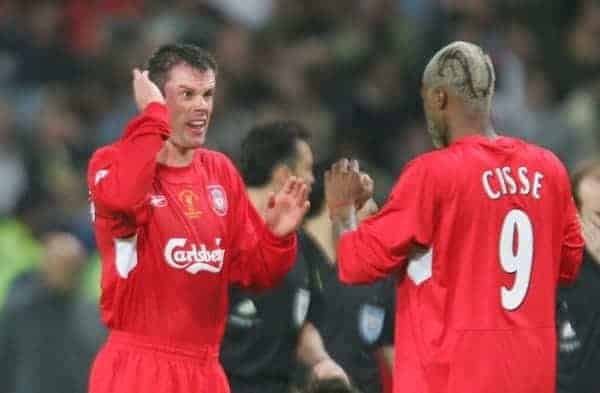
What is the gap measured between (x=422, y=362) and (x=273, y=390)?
1.42 meters

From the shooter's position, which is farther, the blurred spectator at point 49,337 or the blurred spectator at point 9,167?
the blurred spectator at point 9,167

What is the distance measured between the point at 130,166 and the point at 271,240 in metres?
0.74

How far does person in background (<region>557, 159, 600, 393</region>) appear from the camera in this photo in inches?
336

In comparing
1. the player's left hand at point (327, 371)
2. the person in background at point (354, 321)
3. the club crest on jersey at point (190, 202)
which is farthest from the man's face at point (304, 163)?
the club crest on jersey at point (190, 202)

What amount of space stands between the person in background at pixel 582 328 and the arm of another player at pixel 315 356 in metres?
0.93

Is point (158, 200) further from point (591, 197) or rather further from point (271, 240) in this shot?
point (591, 197)

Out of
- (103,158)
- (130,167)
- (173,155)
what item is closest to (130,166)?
(130,167)

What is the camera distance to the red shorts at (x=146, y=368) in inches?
289

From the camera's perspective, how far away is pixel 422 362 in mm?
7176

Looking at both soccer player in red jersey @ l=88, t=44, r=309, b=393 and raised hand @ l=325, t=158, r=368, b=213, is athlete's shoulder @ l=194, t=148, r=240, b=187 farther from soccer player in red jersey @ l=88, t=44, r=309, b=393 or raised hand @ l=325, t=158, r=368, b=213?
raised hand @ l=325, t=158, r=368, b=213

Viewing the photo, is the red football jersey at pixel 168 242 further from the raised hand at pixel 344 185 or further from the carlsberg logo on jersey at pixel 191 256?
the raised hand at pixel 344 185

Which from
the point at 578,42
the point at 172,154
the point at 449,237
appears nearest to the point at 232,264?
the point at 172,154

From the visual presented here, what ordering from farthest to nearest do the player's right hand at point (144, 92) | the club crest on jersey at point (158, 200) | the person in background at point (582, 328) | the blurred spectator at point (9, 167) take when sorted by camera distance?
1. the blurred spectator at point (9, 167)
2. the person in background at point (582, 328)
3. the club crest on jersey at point (158, 200)
4. the player's right hand at point (144, 92)

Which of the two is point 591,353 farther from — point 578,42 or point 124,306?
point 578,42
